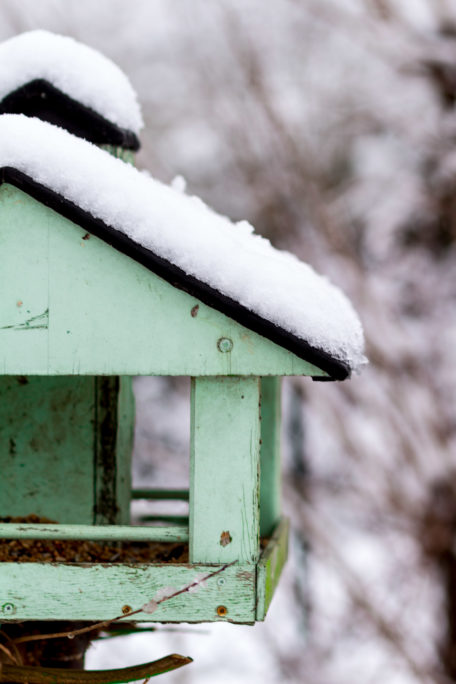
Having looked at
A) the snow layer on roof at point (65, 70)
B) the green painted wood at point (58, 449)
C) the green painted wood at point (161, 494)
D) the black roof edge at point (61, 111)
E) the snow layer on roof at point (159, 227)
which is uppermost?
the snow layer on roof at point (65, 70)

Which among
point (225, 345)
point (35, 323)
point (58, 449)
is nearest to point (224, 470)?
point (225, 345)

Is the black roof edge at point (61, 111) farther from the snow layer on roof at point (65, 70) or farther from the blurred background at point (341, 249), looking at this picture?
the blurred background at point (341, 249)

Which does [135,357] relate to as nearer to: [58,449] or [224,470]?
[224,470]

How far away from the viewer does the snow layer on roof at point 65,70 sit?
1182 millimetres

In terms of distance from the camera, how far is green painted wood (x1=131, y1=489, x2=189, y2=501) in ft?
5.06

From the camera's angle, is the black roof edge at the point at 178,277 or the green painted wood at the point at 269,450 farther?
the green painted wood at the point at 269,450

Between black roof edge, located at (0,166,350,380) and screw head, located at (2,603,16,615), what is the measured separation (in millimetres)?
420

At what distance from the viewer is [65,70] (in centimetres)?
120

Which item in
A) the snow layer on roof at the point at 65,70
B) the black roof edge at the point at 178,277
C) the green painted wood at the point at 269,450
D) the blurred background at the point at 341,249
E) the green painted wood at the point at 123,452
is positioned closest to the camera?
the black roof edge at the point at 178,277

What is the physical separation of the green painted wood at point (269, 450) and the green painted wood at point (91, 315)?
0.51 metres

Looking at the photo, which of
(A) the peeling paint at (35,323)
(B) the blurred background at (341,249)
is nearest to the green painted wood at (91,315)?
(A) the peeling paint at (35,323)

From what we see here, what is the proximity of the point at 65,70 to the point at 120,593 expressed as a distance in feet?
2.52

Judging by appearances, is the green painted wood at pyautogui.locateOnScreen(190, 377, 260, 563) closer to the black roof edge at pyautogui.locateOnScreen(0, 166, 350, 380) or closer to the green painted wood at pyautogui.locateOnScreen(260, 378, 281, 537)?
the black roof edge at pyautogui.locateOnScreen(0, 166, 350, 380)

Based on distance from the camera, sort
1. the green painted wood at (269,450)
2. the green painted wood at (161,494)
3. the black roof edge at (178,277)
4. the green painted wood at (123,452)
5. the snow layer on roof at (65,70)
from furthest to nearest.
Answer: the green painted wood at (161,494) < the green painted wood at (269,450) < the green painted wood at (123,452) < the snow layer on roof at (65,70) < the black roof edge at (178,277)
